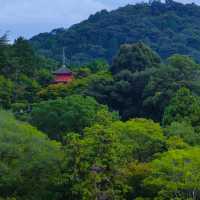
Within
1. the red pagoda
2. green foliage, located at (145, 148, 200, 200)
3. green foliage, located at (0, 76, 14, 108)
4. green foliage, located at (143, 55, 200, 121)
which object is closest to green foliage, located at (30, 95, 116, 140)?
green foliage, located at (143, 55, 200, 121)

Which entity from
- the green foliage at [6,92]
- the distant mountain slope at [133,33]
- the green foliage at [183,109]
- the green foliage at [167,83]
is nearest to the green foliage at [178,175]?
the green foliage at [183,109]

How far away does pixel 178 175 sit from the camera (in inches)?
779

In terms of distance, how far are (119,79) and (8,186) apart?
1749 centimetres

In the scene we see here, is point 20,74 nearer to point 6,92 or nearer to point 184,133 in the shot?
point 6,92

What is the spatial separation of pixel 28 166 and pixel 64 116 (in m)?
6.85

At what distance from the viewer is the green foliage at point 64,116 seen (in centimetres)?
2812

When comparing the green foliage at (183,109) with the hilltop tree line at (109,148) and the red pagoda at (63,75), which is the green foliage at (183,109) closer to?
the hilltop tree line at (109,148)

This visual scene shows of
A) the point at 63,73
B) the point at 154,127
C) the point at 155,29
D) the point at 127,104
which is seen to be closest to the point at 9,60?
the point at 63,73

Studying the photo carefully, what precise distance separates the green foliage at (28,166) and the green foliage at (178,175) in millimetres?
3658

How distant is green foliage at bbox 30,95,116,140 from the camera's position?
28125 mm

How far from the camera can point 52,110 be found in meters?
29.0

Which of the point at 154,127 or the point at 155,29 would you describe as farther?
the point at 155,29

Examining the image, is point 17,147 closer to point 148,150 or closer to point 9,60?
point 148,150

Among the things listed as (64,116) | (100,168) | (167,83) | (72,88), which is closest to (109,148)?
(100,168)
